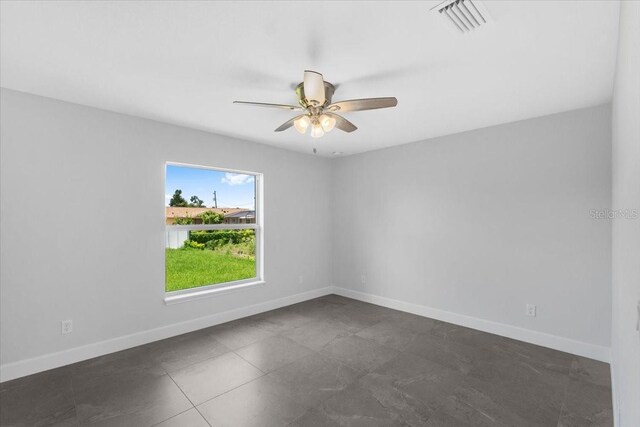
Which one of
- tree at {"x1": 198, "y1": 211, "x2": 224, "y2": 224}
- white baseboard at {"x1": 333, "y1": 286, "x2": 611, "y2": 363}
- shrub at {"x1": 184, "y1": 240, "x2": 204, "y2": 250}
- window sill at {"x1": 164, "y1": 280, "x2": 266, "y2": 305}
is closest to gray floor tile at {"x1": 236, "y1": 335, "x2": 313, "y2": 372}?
window sill at {"x1": 164, "y1": 280, "x2": 266, "y2": 305}

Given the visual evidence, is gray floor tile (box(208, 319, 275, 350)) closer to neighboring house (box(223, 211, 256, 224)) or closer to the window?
the window

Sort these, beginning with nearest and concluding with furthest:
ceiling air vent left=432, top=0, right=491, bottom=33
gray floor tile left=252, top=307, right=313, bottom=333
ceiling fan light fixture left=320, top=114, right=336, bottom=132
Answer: ceiling air vent left=432, top=0, right=491, bottom=33, ceiling fan light fixture left=320, top=114, right=336, bottom=132, gray floor tile left=252, top=307, right=313, bottom=333

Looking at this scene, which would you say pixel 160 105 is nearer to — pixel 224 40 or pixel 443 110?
pixel 224 40

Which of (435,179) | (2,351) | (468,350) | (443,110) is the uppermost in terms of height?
(443,110)

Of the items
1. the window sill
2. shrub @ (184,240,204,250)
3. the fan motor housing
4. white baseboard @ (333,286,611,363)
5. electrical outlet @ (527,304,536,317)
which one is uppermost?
the fan motor housing

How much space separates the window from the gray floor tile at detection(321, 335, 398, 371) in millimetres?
1702

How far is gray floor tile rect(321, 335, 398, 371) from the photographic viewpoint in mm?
2758

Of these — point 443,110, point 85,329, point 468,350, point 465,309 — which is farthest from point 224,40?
point 465,309

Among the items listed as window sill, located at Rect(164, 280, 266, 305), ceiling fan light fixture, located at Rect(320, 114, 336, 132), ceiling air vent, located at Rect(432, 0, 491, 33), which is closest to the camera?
ceiling air vent, located at Rect(432, 0, 491, 33)

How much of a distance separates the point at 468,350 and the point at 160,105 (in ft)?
13.0

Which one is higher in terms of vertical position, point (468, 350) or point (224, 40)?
point (224, 40)

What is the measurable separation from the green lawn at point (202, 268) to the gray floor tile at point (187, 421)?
179 centimetres

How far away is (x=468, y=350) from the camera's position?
3006 mm

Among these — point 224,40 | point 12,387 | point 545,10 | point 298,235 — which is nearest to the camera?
point 545,10
